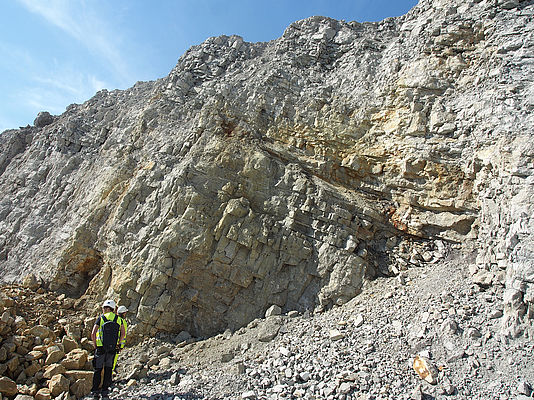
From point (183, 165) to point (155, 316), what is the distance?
A: 16.1 ft

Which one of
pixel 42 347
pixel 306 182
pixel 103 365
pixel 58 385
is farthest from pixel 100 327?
pixel 306 182

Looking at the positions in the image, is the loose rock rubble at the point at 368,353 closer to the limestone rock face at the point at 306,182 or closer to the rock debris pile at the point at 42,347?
the limestone rock face at the point at 306,182

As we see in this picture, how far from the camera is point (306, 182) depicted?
411 inches

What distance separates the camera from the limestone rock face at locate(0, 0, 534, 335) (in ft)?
29.1

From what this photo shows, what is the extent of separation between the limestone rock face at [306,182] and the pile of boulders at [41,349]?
1.00m

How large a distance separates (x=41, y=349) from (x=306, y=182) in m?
8.60

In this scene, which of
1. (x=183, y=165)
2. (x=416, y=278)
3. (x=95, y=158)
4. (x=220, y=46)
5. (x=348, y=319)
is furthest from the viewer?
(x=220, y=46)

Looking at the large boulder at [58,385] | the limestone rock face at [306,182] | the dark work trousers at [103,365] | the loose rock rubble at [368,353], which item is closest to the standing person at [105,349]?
the dark work trousers at [103,365]

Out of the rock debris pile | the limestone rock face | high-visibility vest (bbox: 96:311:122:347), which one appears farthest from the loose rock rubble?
high-visibility vest (bbox: 96:311:122:347)

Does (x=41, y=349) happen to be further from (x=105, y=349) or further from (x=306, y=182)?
(x=306, y=182)

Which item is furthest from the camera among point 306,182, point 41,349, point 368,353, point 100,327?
point 306,182

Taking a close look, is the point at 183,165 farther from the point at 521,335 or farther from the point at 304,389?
the point at 521,335

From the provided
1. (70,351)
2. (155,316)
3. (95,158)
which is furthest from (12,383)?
(95,158)

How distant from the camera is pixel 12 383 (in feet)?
21.6
